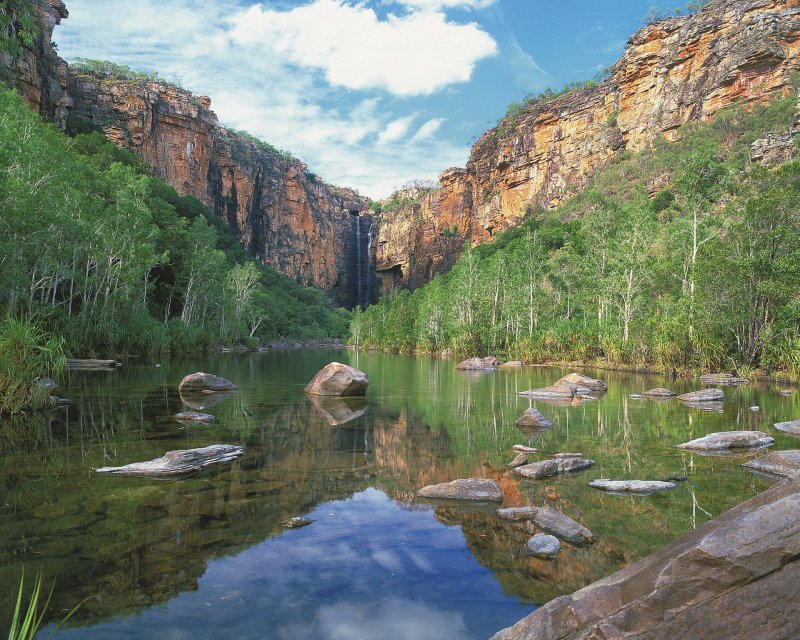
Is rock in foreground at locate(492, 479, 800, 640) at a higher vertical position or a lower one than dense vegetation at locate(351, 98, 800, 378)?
lower

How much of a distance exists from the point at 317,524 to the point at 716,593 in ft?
12.4

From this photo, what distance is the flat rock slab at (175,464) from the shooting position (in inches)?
267

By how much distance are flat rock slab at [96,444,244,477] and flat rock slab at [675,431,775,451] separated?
758 centimetres

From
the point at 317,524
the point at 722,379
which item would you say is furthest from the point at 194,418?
the point at 722,379

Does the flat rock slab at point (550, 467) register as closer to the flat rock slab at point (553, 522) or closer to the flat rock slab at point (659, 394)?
the flat rock slab at point (553, 522)

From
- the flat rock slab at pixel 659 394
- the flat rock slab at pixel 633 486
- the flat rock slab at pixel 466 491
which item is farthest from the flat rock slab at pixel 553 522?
the flat rock slab at pixel 659 394

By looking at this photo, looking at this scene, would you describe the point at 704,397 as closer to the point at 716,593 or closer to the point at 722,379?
the point at 722,379

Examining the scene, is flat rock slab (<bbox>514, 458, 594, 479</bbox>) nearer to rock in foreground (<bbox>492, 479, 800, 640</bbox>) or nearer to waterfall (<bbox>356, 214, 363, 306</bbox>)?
rock in foreground (<bbox>492, 479, 800, 640</bbox>)

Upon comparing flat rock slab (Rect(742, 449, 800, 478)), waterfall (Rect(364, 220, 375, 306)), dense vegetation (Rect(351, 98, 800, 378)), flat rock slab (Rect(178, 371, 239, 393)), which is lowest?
flat rock slab (Rect(742, 449, 800, 478))

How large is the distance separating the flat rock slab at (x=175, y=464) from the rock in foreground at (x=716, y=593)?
546cm

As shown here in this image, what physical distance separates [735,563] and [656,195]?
6015cm

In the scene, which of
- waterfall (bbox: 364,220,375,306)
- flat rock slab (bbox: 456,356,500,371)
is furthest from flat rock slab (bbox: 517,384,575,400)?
waterfall (bbox: 364,220,375,306)

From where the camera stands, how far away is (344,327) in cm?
10769

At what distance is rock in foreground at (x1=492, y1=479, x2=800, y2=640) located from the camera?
2.42 meters
